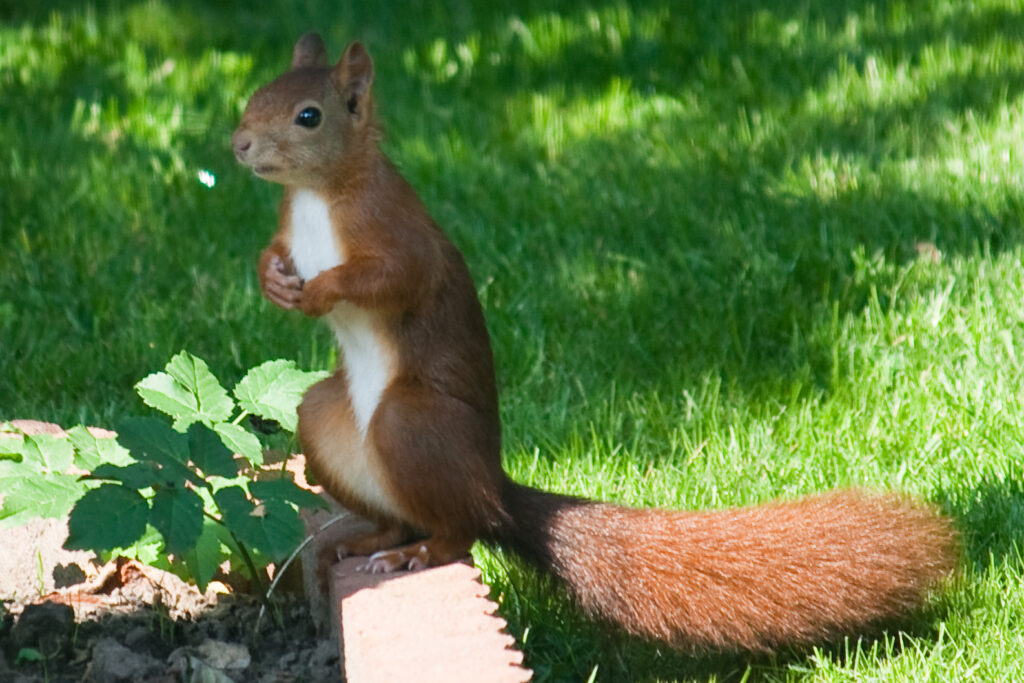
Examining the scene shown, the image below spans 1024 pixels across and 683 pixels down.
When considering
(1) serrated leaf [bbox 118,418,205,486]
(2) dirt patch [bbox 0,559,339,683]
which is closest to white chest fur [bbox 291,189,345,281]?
(1) serrated leaf [bbox 118,418,205,486]

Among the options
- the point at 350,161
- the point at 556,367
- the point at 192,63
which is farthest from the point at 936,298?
the point at 192,63

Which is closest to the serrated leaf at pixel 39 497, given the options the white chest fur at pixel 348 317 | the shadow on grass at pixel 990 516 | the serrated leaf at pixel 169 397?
the serrated leaf at pixel 169 397

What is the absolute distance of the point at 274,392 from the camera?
7.95 ft

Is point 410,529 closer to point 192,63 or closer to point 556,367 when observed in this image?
point 556,367

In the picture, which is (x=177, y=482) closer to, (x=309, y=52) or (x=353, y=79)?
(x=353, y=79)

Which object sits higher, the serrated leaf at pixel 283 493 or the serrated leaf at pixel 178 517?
the serrated leaf at pixel 178 517

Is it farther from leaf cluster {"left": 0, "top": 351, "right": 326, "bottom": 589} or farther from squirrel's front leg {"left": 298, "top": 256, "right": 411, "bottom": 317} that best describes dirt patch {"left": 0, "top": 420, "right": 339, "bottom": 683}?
Answer: squirrel's front leg {"left": 298, "top": 256, "right": 411, "bottom": 317}

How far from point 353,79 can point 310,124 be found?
13 centimetres

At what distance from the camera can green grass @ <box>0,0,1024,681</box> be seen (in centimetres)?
295

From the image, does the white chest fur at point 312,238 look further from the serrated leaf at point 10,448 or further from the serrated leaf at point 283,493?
the serrated leaf at point 10,448

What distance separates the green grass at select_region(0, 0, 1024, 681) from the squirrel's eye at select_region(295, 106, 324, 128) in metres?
0.84

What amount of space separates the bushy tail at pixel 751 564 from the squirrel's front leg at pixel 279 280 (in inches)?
18.3

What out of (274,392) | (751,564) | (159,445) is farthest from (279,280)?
(751,564)

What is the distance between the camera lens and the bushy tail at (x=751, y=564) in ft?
7.22
